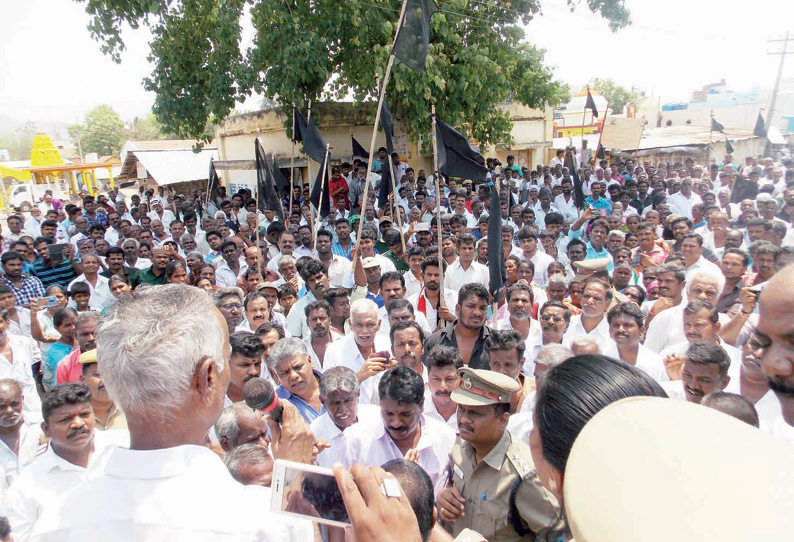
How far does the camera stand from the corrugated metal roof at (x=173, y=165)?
23.6 meters

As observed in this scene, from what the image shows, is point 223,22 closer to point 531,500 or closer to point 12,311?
point 12,311

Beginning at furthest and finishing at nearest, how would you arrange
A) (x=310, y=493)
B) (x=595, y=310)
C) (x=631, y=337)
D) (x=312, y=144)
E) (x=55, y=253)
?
(x=312, y=144)
(x=55, y=253)
(x=595, y=310)
(x=631, y=337)
(x=310, y=493)

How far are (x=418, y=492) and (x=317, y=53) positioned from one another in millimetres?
10269

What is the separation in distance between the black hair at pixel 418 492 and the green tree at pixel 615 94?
63.6 m

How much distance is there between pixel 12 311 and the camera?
16.6 feet

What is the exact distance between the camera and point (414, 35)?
6.02m

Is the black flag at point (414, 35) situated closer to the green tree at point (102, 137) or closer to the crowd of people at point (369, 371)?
the crowd of people at point (369, 371)

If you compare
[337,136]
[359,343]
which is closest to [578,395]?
[359,343]

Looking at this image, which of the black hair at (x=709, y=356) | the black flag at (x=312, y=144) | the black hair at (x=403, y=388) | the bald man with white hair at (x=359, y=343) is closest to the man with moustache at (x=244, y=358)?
the bald man with white hair at (x=359, y=343)

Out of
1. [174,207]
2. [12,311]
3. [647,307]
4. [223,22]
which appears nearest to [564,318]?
[647,307]

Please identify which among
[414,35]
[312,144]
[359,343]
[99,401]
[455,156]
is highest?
[414,35]

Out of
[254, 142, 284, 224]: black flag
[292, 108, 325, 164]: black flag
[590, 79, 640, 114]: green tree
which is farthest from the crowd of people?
[590, 79, 640, 114]: green tree

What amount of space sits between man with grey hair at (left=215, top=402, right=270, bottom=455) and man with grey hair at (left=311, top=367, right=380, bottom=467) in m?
0.35

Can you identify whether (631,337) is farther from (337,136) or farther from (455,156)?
(337,136)
